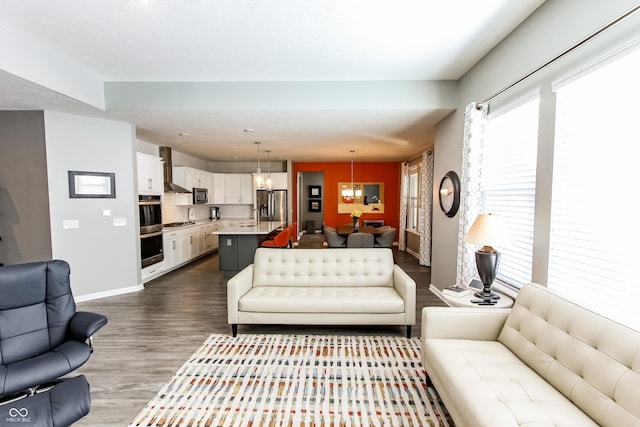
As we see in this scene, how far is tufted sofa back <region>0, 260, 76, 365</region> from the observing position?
6.88ft

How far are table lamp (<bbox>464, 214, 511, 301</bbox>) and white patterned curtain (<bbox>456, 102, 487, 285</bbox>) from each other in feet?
2.19

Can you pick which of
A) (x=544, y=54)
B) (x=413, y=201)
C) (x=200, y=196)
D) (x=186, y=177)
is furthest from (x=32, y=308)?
(x=413, y=201)

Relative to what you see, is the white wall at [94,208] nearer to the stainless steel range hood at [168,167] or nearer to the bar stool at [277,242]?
the stainless steel range hood at [168,167]

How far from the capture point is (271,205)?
8.42 metres

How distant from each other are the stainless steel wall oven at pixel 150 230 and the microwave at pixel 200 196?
5.84 ft

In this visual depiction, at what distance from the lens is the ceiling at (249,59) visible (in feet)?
7.77

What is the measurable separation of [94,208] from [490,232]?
5.18m

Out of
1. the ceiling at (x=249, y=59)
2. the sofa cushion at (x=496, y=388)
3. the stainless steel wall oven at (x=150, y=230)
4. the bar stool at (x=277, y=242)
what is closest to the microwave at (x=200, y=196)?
the stainless steel wall oven at (x=150, y=230)

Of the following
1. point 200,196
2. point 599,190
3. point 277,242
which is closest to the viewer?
point 599,190

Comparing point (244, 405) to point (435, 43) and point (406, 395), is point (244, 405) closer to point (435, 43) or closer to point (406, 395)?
point (406, 395)

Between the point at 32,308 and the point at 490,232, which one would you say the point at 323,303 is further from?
the point at 32,308

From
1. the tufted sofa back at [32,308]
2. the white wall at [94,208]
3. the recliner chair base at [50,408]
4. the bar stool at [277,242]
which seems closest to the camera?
the recliner chair base at [50,408]

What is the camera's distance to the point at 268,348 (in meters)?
2.84

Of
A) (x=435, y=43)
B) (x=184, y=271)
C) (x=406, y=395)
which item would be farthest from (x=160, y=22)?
(x=184, y=271)
